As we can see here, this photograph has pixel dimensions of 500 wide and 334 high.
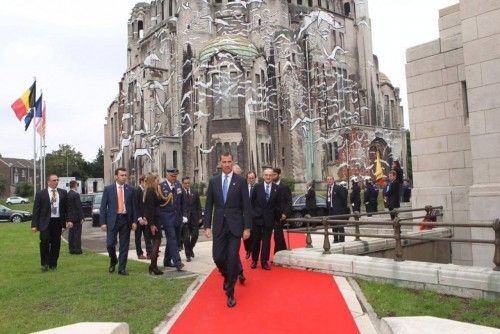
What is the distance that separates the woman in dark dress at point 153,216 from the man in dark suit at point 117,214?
0.47m

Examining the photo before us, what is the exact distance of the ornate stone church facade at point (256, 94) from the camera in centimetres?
3928

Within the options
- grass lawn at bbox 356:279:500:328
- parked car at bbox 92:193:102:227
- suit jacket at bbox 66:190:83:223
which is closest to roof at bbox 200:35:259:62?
parked car at bbox 92:193:102:227

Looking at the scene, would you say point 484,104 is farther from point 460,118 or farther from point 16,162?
point 16,162

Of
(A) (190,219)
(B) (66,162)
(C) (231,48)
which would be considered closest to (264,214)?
(A) (190,219)

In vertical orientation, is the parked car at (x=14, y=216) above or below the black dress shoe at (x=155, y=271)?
above

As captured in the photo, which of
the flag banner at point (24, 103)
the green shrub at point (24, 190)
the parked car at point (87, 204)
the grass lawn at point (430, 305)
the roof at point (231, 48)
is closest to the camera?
the grass lawn at point (430, 305)

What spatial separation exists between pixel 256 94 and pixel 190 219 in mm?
30043

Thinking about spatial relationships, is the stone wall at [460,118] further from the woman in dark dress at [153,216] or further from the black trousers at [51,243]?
the black trousers at [51,243]

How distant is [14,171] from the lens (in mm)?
90688

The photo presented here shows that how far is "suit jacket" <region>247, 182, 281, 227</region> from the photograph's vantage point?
8.79 metres

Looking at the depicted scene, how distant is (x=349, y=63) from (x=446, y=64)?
36484 millimetres

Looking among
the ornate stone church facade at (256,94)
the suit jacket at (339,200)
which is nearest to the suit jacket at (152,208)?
the suit jacket at (339,200)

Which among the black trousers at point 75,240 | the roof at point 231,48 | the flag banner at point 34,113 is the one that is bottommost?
the black trousers at point 75,240

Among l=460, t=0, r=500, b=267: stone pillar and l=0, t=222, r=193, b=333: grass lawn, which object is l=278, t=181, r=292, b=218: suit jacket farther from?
l=460, t=0, r=500, b=267: stone pillar
